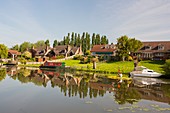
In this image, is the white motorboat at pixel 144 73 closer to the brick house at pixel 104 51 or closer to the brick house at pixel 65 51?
the brick house at pixel 104 51

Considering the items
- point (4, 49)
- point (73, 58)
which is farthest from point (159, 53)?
point (4, 49)

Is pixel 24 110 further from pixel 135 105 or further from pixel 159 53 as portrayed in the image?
pixel 159 53

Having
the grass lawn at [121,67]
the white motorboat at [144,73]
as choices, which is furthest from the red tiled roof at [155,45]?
the white motorboat at [144,73]

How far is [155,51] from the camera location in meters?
59.8

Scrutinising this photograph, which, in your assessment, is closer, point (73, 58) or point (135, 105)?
point (135, 105)

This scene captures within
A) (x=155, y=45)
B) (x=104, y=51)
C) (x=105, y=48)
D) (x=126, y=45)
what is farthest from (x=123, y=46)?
(x=105, y=48)

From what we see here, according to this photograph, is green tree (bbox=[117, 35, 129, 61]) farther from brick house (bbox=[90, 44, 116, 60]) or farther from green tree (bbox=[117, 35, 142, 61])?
brick house (bbox=[90, 44, 116, 60])

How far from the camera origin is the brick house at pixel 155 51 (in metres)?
57.9

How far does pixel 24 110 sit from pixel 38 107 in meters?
1.31

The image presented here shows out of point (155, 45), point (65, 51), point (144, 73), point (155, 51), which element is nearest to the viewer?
point (144, 73)

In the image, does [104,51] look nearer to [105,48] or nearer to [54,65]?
[105,48]

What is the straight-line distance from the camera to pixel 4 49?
76.5m

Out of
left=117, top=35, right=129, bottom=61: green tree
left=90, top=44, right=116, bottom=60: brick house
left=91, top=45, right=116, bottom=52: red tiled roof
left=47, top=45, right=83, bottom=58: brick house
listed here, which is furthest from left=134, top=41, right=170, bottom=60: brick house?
left=47, top=45, right=83, bottom=58: brick house

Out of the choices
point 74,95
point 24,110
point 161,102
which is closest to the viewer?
point 24,110
